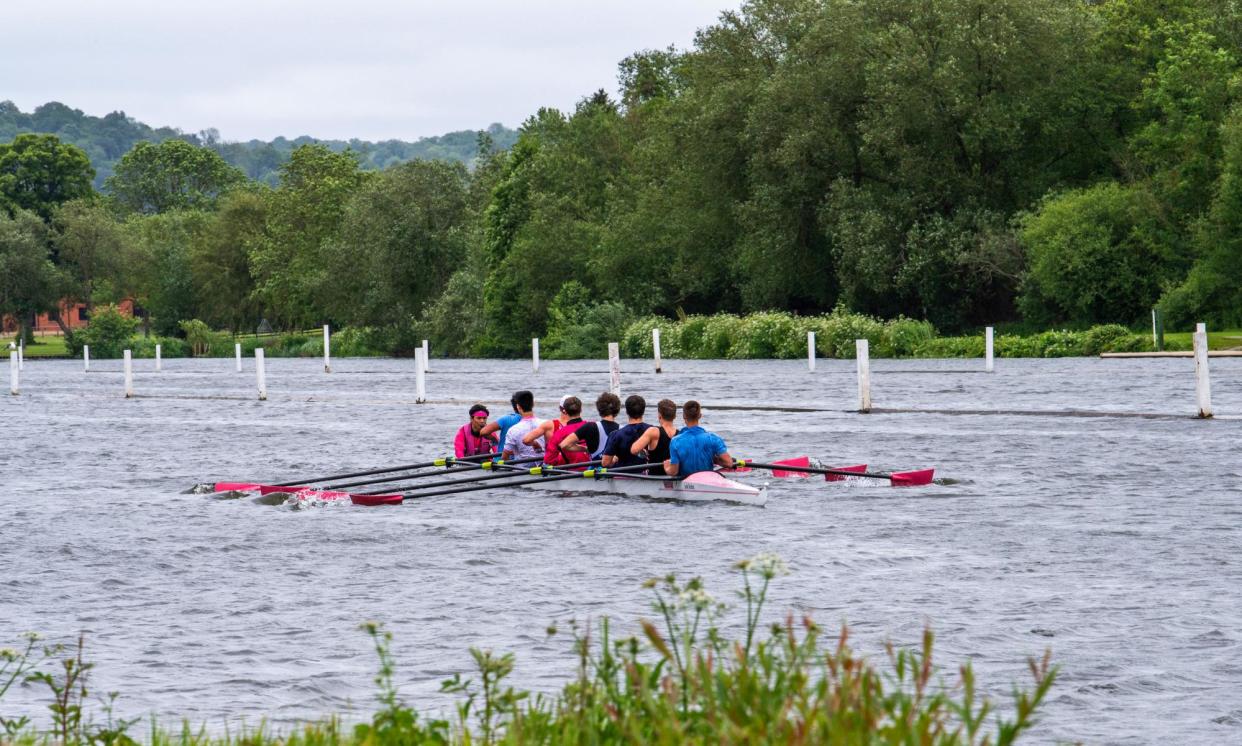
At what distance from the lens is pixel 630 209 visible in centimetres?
9100

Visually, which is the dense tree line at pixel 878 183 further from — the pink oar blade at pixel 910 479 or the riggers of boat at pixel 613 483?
the riggers of boat at pixel 613 483

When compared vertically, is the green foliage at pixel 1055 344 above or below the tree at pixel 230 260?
below

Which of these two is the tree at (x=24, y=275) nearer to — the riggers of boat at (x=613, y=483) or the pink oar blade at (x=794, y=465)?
the riggers of boat at (x=613, y=483)

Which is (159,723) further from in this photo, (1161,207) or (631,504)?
(1161,207)

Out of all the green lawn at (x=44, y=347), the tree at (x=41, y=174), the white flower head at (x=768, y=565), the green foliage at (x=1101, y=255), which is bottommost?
the white flower head at (x=768, y=565)

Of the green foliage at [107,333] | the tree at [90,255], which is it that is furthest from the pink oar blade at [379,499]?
the tree at [90,255]

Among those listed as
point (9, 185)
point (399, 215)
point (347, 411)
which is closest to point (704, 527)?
point (347, 411)

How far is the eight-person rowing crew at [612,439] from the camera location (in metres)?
21.1

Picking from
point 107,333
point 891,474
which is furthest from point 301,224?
point 891,474

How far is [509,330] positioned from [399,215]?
558 inches

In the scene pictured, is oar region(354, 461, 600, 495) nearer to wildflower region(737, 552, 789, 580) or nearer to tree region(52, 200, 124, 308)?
wildflower region(737, 552, 789, 580)

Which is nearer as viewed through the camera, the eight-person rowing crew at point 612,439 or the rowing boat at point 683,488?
the rowing boat at point 683,488

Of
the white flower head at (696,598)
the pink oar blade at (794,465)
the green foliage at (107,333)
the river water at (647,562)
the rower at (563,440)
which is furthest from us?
the green foliage at (107,333)

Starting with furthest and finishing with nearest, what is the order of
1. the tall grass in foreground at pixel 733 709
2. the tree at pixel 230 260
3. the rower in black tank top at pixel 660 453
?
the tree at pixel 230 260
the rower in black tank top at pixel 660 453
the tall grass in foreground at pixel 733 709
